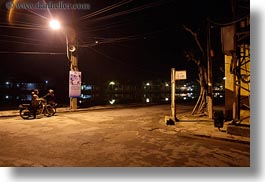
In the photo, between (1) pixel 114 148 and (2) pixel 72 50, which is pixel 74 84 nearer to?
→ (2) pixel 72 50

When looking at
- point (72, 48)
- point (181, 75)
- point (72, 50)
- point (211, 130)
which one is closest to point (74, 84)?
point (72, 50)

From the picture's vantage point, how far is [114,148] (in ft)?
24.1

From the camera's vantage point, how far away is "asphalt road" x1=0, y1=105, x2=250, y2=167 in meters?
6.09

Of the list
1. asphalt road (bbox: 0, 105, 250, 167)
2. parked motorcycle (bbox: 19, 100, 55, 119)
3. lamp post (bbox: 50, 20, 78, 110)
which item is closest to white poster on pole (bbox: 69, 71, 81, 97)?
lamp post (bbox: 50, 20, 78, 110)

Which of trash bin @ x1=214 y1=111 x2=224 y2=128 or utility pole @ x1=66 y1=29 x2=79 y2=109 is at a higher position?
utility pole @ x1=66 y1=29 x2=79 y2=109

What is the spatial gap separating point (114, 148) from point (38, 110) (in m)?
8.65

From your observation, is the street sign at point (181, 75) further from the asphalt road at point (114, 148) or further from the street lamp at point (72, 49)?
the street lamp at point (72, 49)

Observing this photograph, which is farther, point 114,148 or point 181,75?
point 181,75

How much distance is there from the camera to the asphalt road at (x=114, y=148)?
6.09 meters

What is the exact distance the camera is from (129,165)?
582 centimetres

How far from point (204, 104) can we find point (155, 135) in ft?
20.4

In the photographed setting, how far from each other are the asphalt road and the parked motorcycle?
3.35 m

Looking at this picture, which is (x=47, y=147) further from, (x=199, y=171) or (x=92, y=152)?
(x=199, y=171)

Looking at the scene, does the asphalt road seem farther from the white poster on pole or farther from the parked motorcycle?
the white poster on pole
